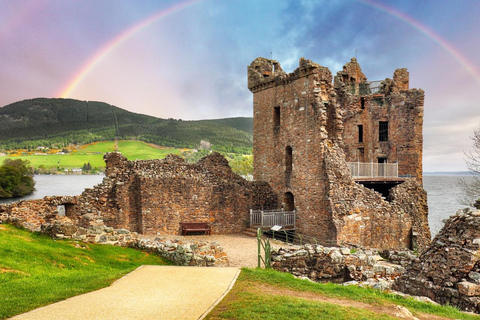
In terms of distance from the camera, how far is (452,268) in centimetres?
1072

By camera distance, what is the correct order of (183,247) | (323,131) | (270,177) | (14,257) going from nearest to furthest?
1. (14,257)
2. (183,247)
3. (323,131)
4. (270,177)

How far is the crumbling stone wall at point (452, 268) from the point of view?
999cm

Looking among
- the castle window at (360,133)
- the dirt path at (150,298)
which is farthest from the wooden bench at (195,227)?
the castle window at (360,133)


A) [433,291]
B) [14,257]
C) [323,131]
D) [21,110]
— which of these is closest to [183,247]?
[14,257]

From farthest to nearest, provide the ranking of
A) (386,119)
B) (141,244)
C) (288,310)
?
(386,119) < (141,244) < (288,310)

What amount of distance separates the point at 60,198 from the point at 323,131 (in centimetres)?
1558

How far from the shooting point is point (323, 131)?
22.2 m

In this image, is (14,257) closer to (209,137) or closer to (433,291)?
(433,291)

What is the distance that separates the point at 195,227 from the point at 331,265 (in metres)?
11.7

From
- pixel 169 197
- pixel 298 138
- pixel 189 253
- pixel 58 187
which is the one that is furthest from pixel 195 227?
pixel 58 187

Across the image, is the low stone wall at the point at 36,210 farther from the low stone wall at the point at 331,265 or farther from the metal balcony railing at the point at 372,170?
the metal balcony railing at the point at 372,170

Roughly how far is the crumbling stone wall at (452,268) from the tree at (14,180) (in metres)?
74.5

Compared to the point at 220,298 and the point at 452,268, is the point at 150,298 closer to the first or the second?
the point at 220,298

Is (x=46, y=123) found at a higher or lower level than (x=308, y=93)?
higher
